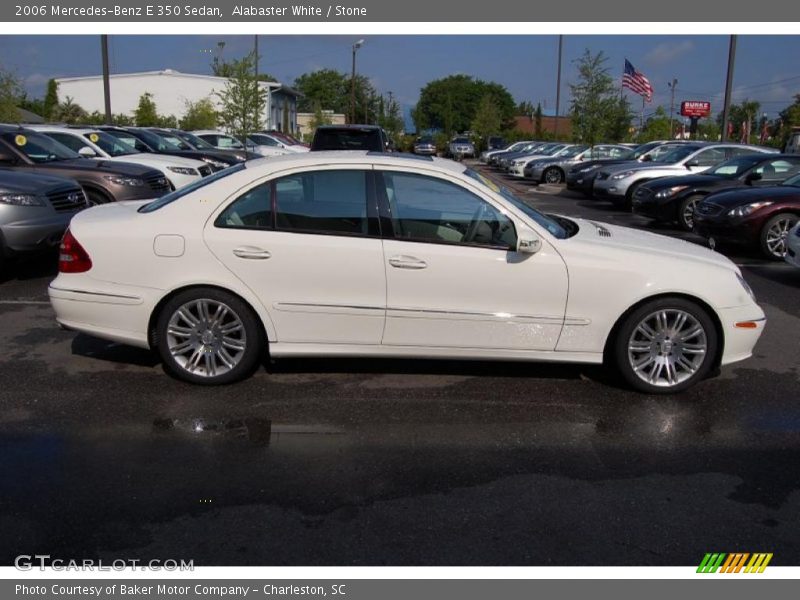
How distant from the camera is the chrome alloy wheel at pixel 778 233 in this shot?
10531 millimetres

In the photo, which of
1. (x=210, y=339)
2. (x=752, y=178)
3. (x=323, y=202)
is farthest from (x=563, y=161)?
(x=210, y=339)

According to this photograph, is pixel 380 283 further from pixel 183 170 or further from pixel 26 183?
pixel 183 170

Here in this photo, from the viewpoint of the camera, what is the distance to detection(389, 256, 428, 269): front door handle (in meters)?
4.96

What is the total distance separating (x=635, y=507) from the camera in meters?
3.67

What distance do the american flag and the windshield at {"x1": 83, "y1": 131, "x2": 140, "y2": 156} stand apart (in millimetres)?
27057

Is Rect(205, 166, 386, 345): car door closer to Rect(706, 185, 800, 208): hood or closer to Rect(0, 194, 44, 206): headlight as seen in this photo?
Rect(0, 194, 44, 206): headlight

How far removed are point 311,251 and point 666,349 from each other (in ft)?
8.19

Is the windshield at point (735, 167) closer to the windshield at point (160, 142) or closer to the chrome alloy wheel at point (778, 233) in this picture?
the chrome alloy wheel at point (778, 233)

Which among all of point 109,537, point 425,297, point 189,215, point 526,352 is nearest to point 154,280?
point 189,215

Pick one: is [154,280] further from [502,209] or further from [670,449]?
[670,449]

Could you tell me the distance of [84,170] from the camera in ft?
35.5

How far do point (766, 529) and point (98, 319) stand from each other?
4.22 meters

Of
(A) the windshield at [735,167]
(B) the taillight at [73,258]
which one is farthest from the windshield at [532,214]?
(A) the windshield at [735,167]

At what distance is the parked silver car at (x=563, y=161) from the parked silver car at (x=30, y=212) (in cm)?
2122
